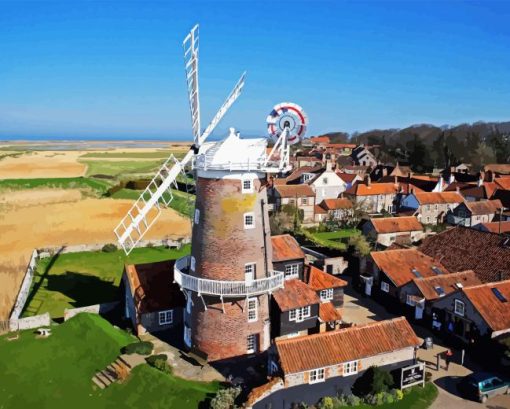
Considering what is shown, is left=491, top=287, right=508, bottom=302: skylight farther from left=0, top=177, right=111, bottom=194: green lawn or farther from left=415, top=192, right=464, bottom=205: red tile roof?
left=0, top=177, right=111, bottom=194: green lawn

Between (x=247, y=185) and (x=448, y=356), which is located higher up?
(x=247, y=185)

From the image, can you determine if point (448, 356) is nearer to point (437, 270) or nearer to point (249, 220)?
point (437, 270)

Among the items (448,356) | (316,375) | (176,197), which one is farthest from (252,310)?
(176,197)

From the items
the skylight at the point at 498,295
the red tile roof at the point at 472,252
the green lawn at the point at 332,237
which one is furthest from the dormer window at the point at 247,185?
the green lawn at the point at 332,237

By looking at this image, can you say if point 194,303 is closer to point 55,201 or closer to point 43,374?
point 43,374

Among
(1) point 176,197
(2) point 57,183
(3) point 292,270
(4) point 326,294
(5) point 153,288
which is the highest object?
(3) point 292,270

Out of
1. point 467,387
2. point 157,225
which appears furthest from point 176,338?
point 157,225
